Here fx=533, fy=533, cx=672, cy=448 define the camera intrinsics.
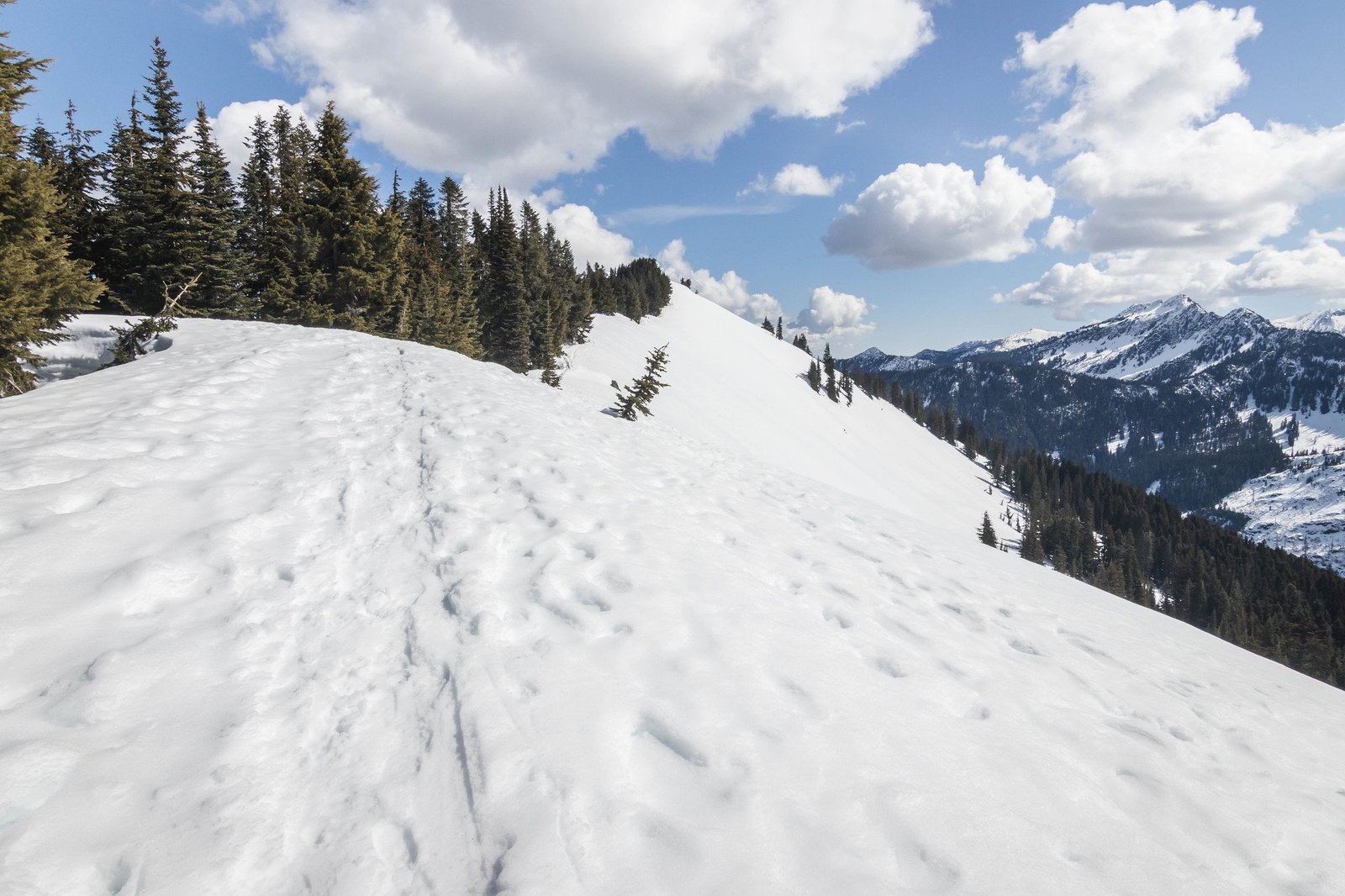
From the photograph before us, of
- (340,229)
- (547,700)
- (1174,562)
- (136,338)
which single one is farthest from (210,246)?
(1174,562)

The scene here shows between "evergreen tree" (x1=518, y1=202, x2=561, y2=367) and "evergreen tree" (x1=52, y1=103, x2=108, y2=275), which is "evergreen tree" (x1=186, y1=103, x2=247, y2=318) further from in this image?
"evergreen tree" (x1=518, y1=202, x2=561, y2=367)

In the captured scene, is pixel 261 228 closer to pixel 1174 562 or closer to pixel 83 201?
pixel 83 201

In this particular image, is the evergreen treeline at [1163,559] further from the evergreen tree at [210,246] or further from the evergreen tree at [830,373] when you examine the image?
the evergreen tree at [210,246]

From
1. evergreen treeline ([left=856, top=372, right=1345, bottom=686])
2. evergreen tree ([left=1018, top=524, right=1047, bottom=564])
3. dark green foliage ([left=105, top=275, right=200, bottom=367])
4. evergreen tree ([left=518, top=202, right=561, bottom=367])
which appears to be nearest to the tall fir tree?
evergreen tree ([left=518, top=202, right=561, bottom=367])

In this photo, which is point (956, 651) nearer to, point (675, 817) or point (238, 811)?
point (675, 817)

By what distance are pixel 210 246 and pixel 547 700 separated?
30.6 meters

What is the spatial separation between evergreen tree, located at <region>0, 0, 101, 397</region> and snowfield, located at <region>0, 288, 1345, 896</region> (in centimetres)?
431

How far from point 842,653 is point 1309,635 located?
367 feet

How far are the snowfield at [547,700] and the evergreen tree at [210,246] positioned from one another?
19281 mm

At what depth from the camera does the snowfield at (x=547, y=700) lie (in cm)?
275

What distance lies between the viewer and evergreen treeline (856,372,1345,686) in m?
78.6

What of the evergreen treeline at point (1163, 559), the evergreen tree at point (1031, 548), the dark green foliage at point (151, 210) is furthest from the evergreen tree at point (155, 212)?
the evergreen tree at point (1031, 548)

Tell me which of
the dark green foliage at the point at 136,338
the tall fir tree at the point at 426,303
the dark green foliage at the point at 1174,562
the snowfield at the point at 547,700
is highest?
the tall fir tree at the point at 426,303

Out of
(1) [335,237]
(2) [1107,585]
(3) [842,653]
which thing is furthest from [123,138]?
(2) [1107,585]
